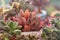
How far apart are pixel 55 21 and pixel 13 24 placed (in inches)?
8.4

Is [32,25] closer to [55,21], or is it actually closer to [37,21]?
[37,21]

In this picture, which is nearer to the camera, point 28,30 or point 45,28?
point 45,28

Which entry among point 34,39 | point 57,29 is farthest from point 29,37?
point 57,29

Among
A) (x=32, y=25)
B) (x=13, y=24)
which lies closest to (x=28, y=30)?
(x=32, y=25)

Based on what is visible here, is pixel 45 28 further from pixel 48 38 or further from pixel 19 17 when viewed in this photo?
pixel 19 17

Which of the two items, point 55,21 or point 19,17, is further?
point 19,17

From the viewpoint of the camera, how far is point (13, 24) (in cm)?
92

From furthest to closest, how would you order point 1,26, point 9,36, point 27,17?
1. point 27,17
2. point 1,26
3. point 9,36

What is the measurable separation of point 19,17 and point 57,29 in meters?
0.29

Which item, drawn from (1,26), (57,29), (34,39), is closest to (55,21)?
(57,29)

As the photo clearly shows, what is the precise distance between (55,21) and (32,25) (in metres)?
0.16

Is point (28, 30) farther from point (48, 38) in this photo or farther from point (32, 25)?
point (48, 38)

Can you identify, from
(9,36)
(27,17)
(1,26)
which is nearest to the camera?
(9,36)

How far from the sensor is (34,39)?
851 mm
